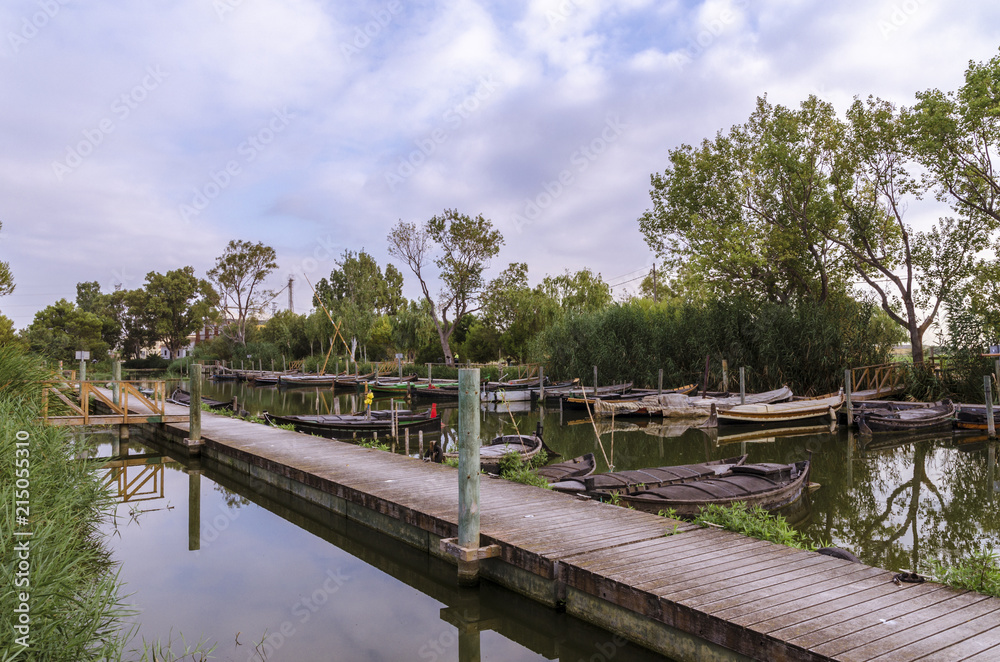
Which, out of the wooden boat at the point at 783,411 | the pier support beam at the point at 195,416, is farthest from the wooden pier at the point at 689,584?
the wooden boat at the point at 783,411

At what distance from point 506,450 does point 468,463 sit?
17.5ft

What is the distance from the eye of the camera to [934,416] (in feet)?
60.9

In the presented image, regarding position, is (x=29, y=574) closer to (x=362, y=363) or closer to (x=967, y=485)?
(x=967, y=485)

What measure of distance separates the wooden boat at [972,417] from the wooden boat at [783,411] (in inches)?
133

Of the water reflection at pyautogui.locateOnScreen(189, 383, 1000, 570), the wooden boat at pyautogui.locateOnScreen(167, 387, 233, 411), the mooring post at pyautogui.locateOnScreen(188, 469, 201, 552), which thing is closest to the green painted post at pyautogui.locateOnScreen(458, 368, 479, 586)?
the mooring post at pyautogui.locateOnScreen(188, 469, 201, 552)

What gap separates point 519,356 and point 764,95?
22309mm

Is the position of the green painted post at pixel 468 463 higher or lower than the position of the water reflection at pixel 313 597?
higher

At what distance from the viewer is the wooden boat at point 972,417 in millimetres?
18391

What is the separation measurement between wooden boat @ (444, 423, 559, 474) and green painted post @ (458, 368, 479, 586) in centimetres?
335

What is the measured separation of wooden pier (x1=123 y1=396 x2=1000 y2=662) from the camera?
3768 mm

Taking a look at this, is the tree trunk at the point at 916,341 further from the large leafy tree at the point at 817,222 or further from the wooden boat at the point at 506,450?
the wooden boat at the point at 506,450

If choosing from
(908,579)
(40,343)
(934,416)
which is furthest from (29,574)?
(40,343)

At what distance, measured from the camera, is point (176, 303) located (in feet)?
203

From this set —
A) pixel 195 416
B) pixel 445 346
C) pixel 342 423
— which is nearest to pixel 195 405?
pixel 195 416
